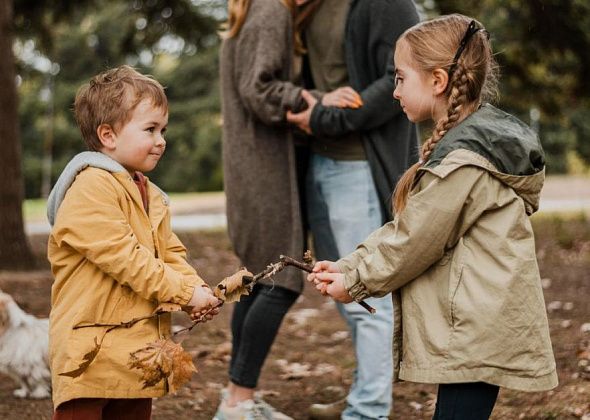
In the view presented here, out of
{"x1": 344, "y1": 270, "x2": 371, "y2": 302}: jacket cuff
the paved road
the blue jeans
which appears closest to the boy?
{"x1": 344, "y1": 270, "x2": 371, "y2": 302}: jacket cuff

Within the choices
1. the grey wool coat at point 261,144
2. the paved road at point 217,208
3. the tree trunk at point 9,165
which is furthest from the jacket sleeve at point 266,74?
the paved road at point 217,208

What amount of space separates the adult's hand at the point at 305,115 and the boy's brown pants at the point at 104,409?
1385mm

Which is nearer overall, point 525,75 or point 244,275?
point 244,275

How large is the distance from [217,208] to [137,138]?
16704 millimetres

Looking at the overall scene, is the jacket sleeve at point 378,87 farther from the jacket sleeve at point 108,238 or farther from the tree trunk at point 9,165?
the tree trunk at point 9,165

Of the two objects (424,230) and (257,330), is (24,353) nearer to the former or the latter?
(257,330)

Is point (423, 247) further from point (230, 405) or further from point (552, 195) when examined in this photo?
point (552, 195)

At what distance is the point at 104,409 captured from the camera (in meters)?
2.92

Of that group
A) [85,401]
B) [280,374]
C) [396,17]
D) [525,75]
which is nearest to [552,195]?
[525,75]

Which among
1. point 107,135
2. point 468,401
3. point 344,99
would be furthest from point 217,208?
point 468,401

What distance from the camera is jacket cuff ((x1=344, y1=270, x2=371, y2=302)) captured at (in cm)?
267

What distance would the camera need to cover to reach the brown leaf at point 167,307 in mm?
2709

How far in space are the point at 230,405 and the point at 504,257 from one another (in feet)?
5.86

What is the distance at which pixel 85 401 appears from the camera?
2721mm
